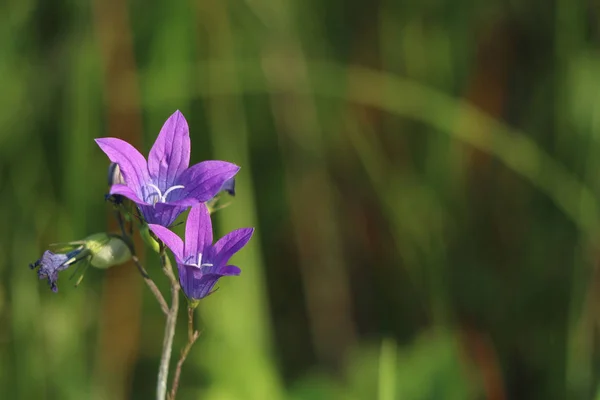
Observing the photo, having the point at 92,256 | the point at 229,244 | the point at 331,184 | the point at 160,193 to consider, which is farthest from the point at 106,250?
the point at 331,184

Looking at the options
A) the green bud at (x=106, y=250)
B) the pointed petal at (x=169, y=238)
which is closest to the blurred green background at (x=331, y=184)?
the green bud at (x=106, y=250)

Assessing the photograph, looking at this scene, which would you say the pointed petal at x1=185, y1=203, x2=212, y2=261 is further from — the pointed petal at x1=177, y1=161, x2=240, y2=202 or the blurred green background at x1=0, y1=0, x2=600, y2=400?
the blurred green background at x1=0, y1=0, x2=600, y2=400

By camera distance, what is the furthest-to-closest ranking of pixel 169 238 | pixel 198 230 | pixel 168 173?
pixel 168 173 → pixel 198 230 → pixel 169 238

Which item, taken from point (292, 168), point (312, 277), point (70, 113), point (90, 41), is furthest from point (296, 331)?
point (90, 41)

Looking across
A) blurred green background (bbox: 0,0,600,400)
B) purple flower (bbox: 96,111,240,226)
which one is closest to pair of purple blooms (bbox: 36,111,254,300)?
purple flower (bbox: 96,111,240,226)

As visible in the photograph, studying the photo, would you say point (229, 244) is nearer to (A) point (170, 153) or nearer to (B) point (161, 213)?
(B) point (161, 213)

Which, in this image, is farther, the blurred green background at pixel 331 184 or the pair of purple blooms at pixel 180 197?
the blurred green background at pixel 331 184

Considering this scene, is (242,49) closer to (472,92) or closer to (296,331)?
(472,92)

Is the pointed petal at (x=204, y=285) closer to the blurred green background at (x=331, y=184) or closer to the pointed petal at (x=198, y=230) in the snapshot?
the pointed petal at (x=198, y=230)

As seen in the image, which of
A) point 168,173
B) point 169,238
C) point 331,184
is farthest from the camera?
point 331,184
